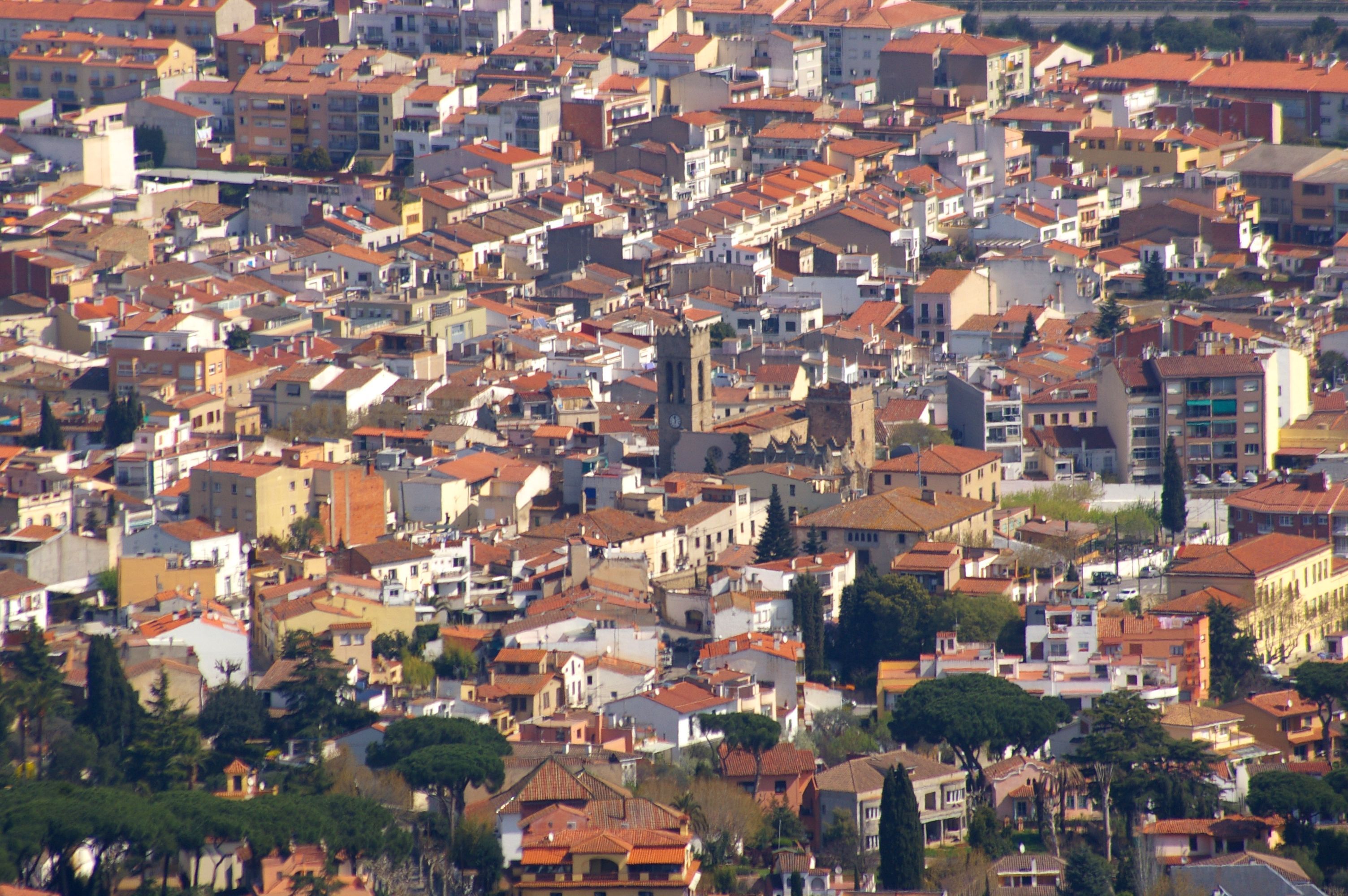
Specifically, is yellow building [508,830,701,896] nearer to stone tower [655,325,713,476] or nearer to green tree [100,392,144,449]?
stone tower [655,325,713,476]

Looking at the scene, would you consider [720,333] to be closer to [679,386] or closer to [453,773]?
[679,386]

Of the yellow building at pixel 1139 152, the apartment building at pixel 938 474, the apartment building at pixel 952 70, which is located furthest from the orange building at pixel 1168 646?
the apartment building at pixel 952 70

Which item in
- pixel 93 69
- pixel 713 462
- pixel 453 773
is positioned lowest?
pixel 453 773

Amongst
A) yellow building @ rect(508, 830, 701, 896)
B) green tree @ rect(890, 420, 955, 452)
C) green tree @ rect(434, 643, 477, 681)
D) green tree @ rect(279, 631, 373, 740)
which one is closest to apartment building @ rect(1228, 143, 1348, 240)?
green tree @ rect(890, 420, 955, 452)

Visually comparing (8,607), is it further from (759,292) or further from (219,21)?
(219,21)

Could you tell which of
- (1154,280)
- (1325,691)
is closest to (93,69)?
(1154,280)

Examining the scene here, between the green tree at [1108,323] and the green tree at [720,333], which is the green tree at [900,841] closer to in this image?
the green tree at [720,333]
